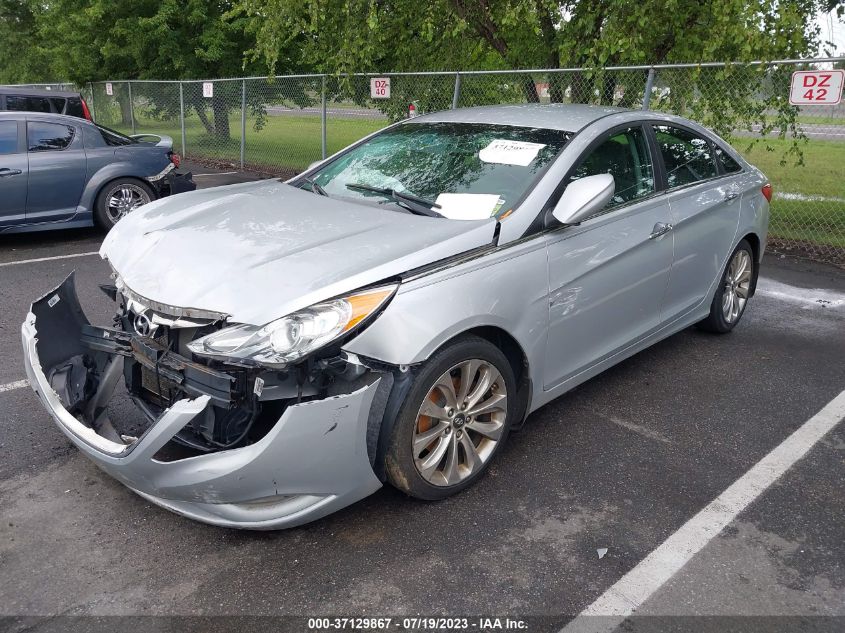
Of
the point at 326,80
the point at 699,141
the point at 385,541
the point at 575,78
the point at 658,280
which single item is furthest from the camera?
the point at 326,80

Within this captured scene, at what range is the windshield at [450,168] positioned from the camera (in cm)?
362

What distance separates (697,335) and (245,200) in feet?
11.3

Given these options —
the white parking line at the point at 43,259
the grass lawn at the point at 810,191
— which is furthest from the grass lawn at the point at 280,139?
the grass lawn at the point at 810,191

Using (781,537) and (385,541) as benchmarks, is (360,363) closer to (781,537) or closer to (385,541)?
(385,541)

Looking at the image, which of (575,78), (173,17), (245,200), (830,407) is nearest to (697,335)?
(830,407)

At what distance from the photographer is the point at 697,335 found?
17.9ft

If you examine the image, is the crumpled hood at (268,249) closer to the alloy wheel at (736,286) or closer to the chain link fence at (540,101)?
the alloy wheel at (736,286)

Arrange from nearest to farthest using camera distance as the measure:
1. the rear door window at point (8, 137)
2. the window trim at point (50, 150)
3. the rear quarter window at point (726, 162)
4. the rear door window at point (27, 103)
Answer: the rear quarter window at point (726, 162)
the rear door window at point (8, 137)
the window trim at point (50, 150)
the rear door window at point (27, 103)

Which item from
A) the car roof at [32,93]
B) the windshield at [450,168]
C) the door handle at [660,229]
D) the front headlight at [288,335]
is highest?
the car roof at [32,93]

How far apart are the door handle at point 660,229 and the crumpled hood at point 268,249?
1240mm

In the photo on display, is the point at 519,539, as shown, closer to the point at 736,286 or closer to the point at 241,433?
the point at 241,433

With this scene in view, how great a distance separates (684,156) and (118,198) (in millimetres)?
6398

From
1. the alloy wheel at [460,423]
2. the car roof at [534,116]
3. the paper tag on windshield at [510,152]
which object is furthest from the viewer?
the car roof at [534,116]

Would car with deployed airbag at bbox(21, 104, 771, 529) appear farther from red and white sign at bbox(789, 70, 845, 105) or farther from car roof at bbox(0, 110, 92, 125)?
car roof at bbox(0, 110, 92, 125)
